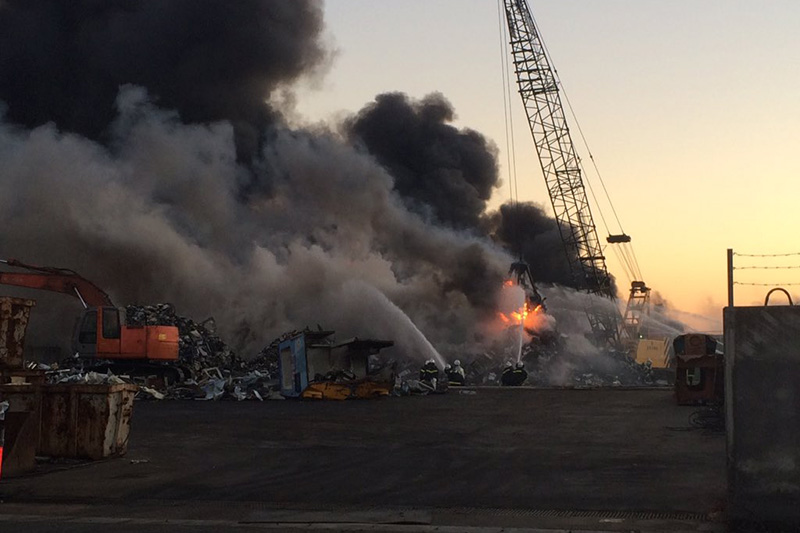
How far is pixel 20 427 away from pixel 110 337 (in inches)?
796

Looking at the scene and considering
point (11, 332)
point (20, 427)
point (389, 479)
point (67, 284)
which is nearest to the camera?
point (389, 479)

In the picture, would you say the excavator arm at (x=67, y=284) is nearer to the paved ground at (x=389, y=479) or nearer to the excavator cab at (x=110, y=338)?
the excavator cab at (x=110, y=338)

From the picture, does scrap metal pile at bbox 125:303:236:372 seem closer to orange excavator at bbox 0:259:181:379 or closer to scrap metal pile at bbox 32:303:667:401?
scrap metal pile at bbox 32:303:667:401

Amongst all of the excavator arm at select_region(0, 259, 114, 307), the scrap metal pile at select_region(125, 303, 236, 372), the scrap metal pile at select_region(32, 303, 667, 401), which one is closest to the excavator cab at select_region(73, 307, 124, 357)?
the scrap metal pile at select_region(32, 303, 667, 401)

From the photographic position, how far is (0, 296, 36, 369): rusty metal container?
1361 cm

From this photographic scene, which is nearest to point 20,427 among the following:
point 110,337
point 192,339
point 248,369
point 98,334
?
point 98,334

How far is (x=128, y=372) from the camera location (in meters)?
33.2

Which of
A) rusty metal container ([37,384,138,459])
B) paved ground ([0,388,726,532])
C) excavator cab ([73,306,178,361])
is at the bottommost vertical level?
paved ground ([0,388,726,532])

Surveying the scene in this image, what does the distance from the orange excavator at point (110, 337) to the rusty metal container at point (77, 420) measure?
19008 millimetres

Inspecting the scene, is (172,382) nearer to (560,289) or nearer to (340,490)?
(340,490)

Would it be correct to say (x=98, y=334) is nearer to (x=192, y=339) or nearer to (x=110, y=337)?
(x=110, y=337)

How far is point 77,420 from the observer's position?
13844 mm

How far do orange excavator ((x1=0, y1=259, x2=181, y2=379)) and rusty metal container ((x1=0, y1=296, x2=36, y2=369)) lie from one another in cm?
1884

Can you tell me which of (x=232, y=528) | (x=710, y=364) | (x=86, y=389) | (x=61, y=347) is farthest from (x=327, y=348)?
(x=61, y=347)
